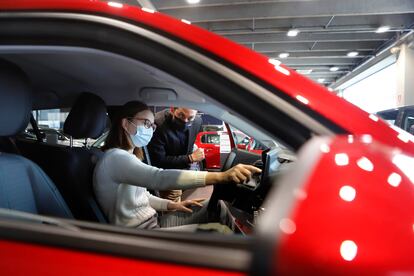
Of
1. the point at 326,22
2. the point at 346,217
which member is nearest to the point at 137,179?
the point at 346,217

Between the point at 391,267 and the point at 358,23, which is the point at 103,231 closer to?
the point at 391,267

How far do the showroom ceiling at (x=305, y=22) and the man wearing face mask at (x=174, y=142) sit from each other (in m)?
4.11

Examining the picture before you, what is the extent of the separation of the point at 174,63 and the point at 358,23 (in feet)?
30.4

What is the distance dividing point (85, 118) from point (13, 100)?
75 cm

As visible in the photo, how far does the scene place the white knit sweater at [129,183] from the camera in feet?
5.31

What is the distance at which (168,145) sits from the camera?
10.8 feet

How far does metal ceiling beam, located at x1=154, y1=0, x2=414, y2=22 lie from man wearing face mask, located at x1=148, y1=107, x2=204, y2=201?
4801 mm

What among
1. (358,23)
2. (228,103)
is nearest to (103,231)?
(228,103)

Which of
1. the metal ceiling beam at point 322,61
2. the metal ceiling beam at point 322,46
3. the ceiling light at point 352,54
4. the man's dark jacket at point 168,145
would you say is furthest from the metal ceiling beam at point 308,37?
the man's dark jacket at point 168,145

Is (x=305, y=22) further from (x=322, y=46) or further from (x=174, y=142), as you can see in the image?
(x=174, y=142)

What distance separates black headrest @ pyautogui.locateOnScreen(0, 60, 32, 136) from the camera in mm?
1161

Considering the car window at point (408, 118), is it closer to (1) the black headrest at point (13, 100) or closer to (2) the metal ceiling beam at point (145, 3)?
(1) the black headrest at point (13, 100)

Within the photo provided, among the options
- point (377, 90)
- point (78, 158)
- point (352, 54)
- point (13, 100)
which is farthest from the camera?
point (377, 90)

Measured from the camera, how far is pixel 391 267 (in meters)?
0.49
